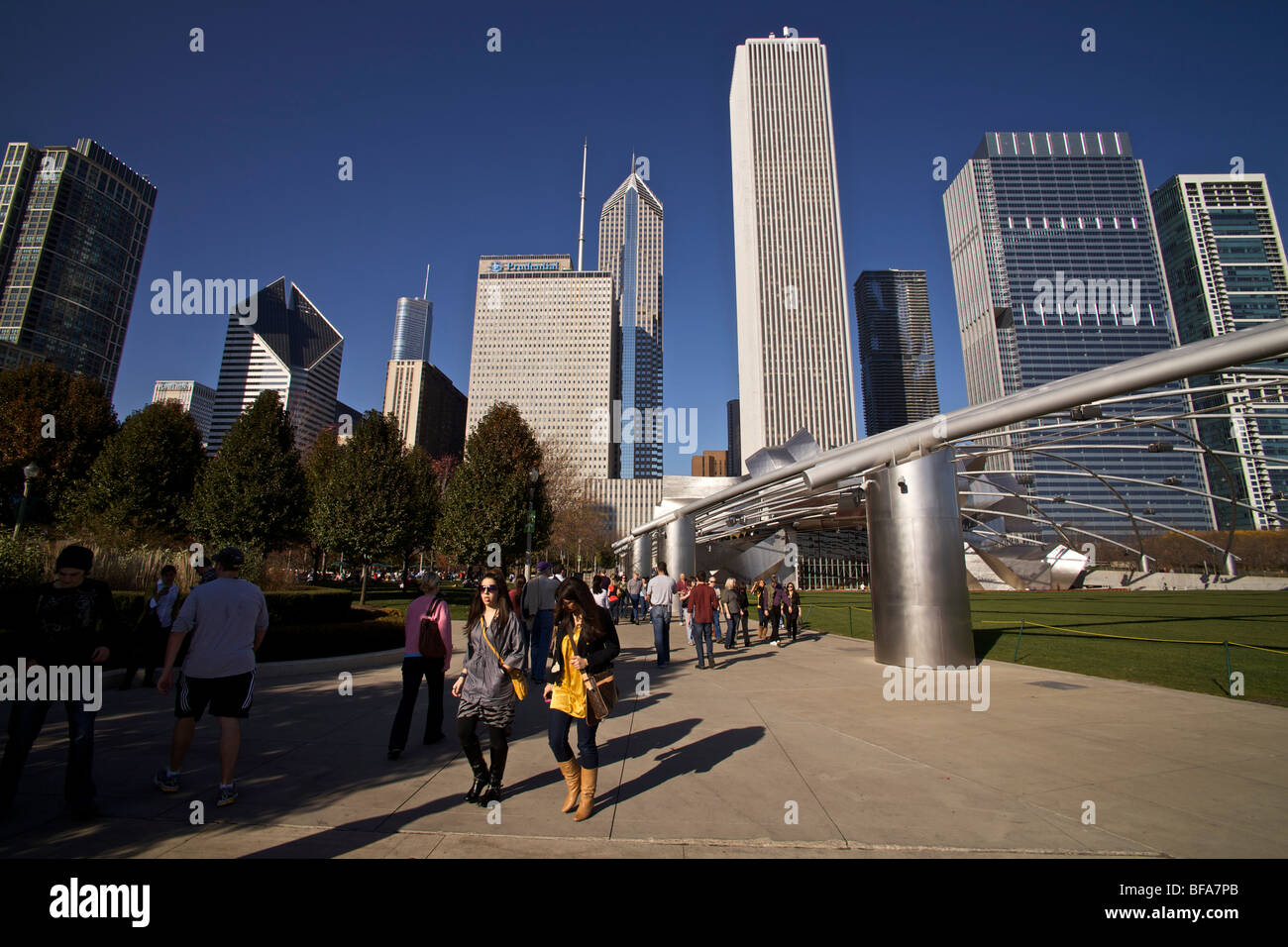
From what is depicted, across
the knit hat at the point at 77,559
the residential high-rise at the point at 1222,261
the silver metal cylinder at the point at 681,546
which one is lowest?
the knit hat at the point at 77,559

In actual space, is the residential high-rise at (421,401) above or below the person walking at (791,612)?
above

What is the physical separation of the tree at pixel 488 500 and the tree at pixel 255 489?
7197 mm

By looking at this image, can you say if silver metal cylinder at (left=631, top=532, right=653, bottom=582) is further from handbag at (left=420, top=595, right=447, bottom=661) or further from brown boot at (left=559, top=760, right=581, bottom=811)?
brown boot at (left=559, top=760, right=581, bottom=811)

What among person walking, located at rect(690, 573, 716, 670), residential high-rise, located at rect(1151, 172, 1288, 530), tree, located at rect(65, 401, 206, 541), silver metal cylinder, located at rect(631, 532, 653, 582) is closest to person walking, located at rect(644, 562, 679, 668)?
person walking, located at rect(690, 573, 716, 670)

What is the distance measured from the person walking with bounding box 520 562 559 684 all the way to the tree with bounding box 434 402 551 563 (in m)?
18.6

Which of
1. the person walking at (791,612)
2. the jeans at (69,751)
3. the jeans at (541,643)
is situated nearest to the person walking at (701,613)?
the jeans at (541,643)

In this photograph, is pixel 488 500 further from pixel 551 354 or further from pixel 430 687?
pixel 551 354

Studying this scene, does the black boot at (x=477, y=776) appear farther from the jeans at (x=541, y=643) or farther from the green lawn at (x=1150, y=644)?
the green lawn at (x=1150, y=644)

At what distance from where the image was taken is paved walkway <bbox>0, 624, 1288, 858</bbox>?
3.47 meters

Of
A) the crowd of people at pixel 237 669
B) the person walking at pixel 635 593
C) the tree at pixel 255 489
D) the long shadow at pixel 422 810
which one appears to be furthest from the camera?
the tree at pixel 255 489

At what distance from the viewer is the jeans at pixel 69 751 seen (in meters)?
3.71

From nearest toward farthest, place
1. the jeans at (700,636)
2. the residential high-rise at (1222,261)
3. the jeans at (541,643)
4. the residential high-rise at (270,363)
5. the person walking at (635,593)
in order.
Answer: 1. the jeans at (541,643)
2. the jeans at (700,636)
3. the person walking at (635,593)
4. the residential high-rise at (1222,261)
5. the residential high-rise at (270,363)

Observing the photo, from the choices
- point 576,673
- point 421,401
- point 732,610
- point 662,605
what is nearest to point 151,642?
point 576,673

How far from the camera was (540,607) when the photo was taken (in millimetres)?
9891
